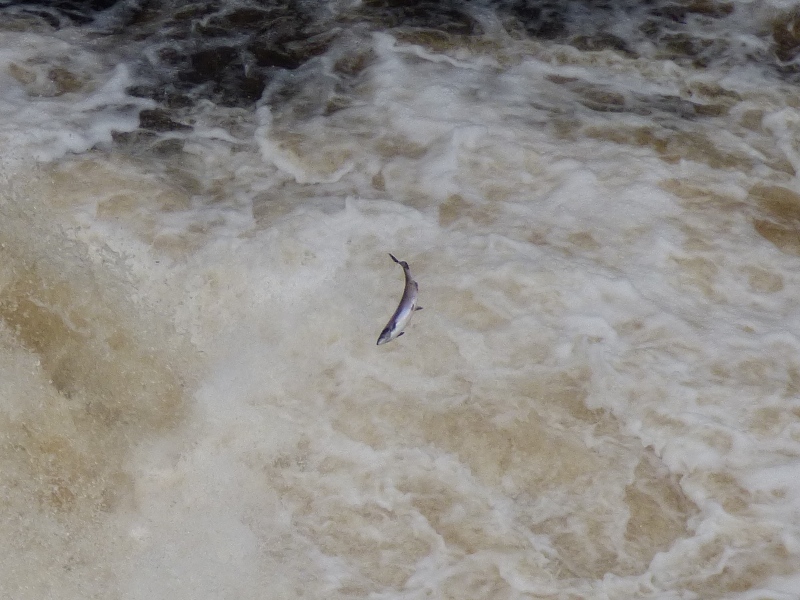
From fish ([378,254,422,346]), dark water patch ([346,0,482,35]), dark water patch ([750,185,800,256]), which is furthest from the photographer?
dark water patch ([346,0,482,35])

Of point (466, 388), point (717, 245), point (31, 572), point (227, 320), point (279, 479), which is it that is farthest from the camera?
point (717, 245)

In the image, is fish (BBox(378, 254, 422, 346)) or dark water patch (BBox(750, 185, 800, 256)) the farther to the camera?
dark water patch (BBox(750, 185, 800, 256))

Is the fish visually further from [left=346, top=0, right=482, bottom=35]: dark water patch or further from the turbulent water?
[left=346, top=0, right=482, bottom=35]: dark water patch

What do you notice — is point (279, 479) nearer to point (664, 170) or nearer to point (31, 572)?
point (31, 572)

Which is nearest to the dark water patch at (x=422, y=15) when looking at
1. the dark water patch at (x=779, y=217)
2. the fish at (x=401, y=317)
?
the dark water patch at (x=779, y=217)

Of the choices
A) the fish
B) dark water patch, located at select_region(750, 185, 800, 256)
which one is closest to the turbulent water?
dark water patch, located at select_region(750, 185, 800, 256)

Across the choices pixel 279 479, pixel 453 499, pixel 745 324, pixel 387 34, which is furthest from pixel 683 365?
pixel 387 34

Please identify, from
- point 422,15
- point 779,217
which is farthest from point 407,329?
point 422,15

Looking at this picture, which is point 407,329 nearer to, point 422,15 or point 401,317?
point 401,317

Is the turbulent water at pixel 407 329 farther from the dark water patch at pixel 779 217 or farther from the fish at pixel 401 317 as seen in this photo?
the fish at pixel 401 317

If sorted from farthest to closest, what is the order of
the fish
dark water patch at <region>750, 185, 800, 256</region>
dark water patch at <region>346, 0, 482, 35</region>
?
dark water patch at <region>346, 0, 482, 35</region> < dark water patch at <region>750, 185, 800, 256</region> < the fish
